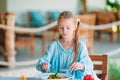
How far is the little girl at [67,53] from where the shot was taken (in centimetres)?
210

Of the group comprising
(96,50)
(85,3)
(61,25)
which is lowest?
(96,50)

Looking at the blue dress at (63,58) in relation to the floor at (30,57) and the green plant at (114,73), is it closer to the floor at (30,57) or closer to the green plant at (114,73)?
the green plant at (114,73)

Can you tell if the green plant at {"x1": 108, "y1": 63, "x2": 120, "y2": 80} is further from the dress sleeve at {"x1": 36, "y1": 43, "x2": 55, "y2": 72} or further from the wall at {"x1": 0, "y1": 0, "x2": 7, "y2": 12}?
the wall at {"x1": 0, "y1": 0, "x2": 7, "y2": 12}

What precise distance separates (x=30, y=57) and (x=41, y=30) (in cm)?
62

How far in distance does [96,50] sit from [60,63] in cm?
602

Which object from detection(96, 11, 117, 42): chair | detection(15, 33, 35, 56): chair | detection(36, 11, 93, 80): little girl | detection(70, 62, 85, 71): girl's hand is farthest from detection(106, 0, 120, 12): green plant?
detection(70, 62, 85, 71): girl's hand

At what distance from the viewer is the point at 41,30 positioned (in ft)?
24.6

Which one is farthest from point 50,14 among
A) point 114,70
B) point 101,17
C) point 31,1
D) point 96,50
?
point 114,70

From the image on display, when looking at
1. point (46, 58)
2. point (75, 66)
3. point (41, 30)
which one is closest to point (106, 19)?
point (41, 30)

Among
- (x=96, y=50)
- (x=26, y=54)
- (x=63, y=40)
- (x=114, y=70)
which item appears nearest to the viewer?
(x=63, y=40)

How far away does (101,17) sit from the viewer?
1042 cm

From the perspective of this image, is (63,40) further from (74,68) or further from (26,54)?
(26,54)

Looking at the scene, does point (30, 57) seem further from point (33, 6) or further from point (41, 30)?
point (33, 6)

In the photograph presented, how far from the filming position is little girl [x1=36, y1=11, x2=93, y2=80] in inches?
82.8
